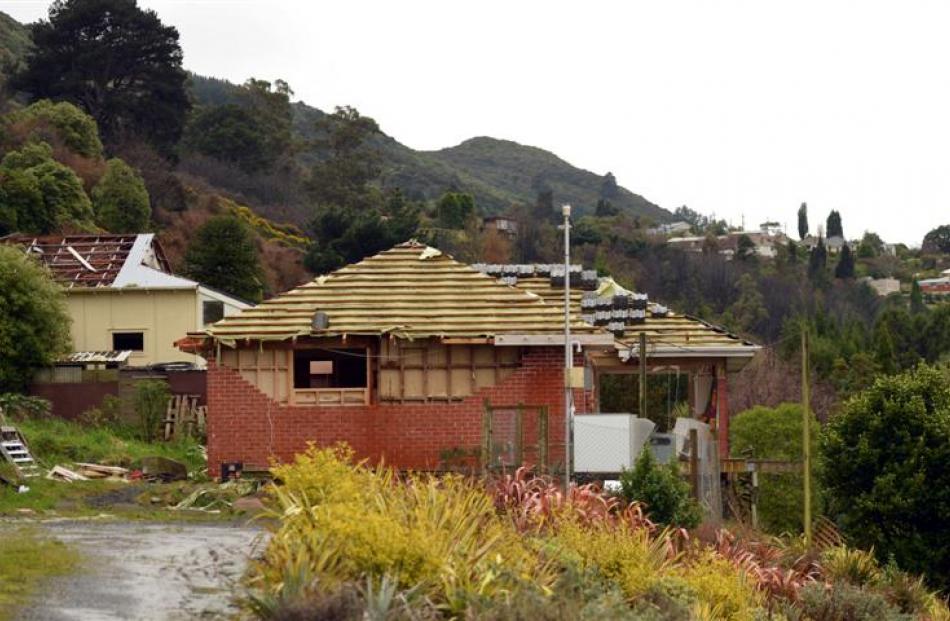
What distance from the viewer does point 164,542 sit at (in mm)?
18875

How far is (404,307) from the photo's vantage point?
32.4 metres

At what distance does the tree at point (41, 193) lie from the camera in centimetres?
6475

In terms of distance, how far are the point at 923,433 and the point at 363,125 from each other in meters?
85.3

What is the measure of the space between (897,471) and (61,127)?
5750 centimetres

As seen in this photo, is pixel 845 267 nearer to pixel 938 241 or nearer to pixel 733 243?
pixel 733 243

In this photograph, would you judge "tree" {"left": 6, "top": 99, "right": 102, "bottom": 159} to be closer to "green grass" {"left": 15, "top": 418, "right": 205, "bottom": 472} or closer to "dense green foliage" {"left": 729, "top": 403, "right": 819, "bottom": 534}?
"green grass" {"left": 15, "top": 418, "right": 205, "bottom": 472}

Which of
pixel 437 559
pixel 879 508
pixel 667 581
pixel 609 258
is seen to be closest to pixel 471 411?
pixel 879 508

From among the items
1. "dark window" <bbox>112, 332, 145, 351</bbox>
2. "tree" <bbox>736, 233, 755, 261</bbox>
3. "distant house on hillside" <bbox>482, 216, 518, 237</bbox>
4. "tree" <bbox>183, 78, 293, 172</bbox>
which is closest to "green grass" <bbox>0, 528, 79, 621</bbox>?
"dark window" <bbox>112, 332, 145, 351</bbox>

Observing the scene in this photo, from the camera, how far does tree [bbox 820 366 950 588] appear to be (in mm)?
29172

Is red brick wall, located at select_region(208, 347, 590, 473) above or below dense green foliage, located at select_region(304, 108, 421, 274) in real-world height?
below

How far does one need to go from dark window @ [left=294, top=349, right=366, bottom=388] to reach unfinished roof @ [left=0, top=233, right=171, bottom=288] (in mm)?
17984

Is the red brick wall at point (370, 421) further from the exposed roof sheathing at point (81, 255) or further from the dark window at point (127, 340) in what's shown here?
the exposed roof sheathing at point (81, 255)

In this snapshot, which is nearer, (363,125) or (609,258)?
(609,258)

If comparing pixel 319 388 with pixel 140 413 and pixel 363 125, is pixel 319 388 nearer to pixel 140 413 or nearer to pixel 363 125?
pixel 140 413
